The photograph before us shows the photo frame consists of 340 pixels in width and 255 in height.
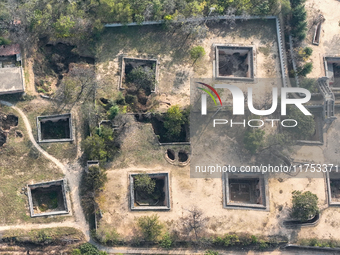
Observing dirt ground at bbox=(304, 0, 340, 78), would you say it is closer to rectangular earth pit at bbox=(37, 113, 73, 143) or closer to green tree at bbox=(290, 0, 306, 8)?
green tree at bbox=(290, 0, 306, 8)

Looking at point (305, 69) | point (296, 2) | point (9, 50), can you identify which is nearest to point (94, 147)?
point (9, 50)

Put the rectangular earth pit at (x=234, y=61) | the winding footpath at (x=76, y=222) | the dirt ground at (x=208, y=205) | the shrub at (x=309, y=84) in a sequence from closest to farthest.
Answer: the winding footpath at (x=76, y=222) → the dirt ground at (x=208, y=205) → the shrub at (x=309, y=84) → the rectangular earth pit at (x=234, y=61)

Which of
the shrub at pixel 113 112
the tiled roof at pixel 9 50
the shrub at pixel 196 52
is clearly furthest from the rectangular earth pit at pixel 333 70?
the tiled roof at pixel 9 50

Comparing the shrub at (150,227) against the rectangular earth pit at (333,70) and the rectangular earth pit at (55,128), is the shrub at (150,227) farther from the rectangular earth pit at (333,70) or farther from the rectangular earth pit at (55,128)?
the rectangular earth pit at (333,70)

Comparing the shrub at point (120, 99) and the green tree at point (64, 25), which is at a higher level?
the green tree at point (64, 25)

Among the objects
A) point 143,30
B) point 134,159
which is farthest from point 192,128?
point 143,30

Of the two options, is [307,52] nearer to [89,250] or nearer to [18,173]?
[89,250]

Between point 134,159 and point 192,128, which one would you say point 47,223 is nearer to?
point 134,159
